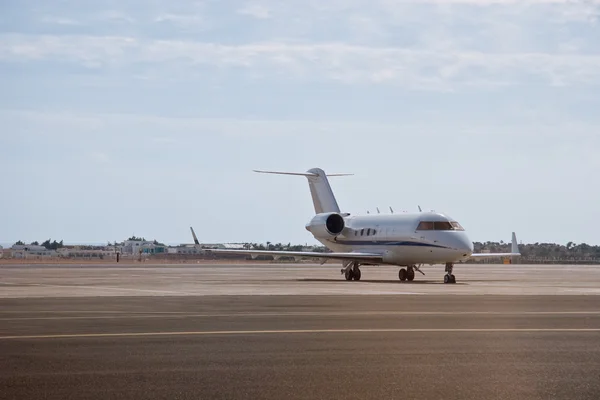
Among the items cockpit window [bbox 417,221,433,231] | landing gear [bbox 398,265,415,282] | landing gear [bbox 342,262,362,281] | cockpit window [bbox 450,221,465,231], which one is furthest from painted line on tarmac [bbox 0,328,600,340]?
landing gear [bbox 342,262,362,281]

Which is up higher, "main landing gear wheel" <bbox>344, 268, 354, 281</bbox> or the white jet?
the white jet

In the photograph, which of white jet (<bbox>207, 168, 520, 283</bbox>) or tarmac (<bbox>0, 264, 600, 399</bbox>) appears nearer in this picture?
tarmac (<bbox>0, 264, 600, 399</bbox>)

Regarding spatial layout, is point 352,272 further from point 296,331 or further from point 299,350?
point 299,350

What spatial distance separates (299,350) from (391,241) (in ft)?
128

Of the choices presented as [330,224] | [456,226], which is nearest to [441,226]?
[456,226]

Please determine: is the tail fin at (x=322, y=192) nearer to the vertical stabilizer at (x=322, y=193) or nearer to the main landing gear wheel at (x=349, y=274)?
the vertical stabilizer at (x=322, y=193)

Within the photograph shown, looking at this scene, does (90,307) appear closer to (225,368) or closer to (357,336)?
(357,336)

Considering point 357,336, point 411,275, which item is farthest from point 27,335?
point 411,275

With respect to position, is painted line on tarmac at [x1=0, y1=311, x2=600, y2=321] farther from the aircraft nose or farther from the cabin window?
the cabin window

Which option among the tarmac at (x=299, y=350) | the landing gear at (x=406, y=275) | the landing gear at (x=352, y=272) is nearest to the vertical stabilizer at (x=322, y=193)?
the landing gear at (x=352, y=272)

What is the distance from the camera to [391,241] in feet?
175

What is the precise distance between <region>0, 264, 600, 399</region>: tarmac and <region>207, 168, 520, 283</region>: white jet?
23620mm

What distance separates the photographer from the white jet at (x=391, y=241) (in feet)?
163

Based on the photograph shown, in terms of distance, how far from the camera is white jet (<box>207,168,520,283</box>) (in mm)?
49769
